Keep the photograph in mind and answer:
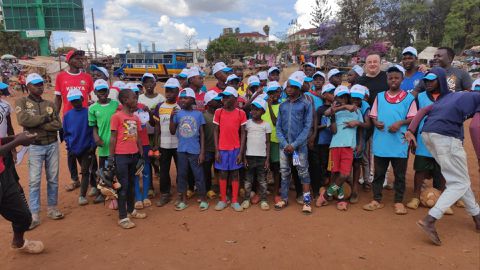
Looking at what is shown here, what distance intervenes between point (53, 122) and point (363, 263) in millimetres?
3979

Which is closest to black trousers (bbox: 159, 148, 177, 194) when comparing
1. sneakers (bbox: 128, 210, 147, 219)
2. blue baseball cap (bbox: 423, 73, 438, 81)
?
sneakers (bbox: 128, 210, 147, 219)

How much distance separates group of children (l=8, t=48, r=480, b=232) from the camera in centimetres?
435

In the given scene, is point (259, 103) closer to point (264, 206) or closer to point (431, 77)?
point (264, 206)

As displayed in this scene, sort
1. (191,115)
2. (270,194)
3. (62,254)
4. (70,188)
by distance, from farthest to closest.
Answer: (70,188) → (270,194) → (191,115) → (62,254)

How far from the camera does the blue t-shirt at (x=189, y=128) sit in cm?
467

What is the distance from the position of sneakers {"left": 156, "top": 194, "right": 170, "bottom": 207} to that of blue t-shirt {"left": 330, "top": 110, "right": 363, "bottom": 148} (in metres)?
2.49

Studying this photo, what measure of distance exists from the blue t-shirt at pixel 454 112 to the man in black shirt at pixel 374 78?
1302 mm

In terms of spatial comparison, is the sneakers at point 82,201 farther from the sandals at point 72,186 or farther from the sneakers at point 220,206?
the sneakers at point 220,206

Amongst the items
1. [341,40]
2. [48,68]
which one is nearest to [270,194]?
[341,40]

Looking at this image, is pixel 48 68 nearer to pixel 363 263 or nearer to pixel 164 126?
pixel 164 126

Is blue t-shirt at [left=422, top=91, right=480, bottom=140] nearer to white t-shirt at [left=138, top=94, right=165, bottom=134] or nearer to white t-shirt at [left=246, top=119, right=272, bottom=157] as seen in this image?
white t-shirt at [left=246, top=119, right=272, bottom=157]

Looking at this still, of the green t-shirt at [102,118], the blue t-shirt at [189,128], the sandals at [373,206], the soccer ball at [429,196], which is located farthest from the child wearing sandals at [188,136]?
the soccer ball at [429,196]

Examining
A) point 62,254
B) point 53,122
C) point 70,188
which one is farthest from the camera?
point 70,188

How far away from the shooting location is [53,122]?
4.39m
